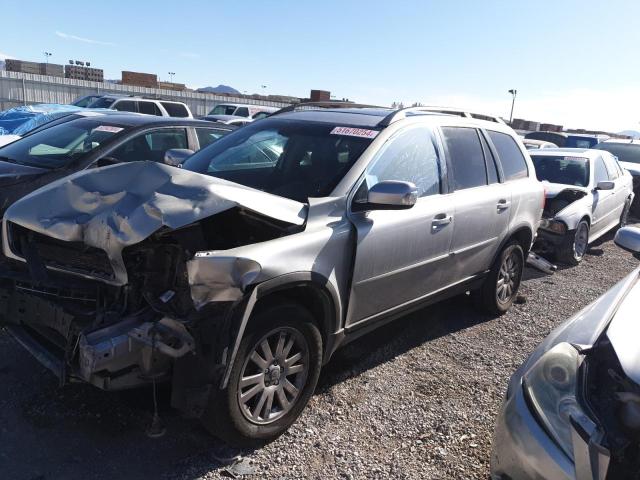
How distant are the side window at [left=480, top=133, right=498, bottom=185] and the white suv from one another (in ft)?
43.1

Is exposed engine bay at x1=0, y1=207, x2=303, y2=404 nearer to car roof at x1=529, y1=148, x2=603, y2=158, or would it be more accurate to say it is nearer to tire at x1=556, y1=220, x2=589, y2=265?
tire at x1=556, y1=220, x2=589, y2=265

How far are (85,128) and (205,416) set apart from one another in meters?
4.72

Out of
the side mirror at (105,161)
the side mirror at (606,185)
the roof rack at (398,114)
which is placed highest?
the roof rack at (398,114)

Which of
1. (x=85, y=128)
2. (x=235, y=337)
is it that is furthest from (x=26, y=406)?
(x=85, y=128)

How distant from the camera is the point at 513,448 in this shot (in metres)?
2.26

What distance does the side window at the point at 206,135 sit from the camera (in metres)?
6.88

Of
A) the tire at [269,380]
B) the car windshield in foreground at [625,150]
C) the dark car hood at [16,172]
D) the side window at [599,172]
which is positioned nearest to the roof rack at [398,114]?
the tire at [269,380]

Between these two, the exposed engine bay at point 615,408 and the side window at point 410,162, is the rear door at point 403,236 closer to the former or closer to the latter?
the side window at point 410,162

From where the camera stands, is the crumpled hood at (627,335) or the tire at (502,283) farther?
the tire at (502,283)

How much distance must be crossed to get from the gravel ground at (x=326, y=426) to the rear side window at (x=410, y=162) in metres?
1.39

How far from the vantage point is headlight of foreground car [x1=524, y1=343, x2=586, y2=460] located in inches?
83.9

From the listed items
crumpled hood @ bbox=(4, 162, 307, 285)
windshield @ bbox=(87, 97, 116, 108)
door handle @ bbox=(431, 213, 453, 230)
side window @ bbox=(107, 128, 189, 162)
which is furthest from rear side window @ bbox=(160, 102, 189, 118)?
crumpled hood @ bbox=(4, 162, 307, 285)

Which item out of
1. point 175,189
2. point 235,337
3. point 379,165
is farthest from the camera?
point 379,165

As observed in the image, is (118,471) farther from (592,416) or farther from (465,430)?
(592,416)
